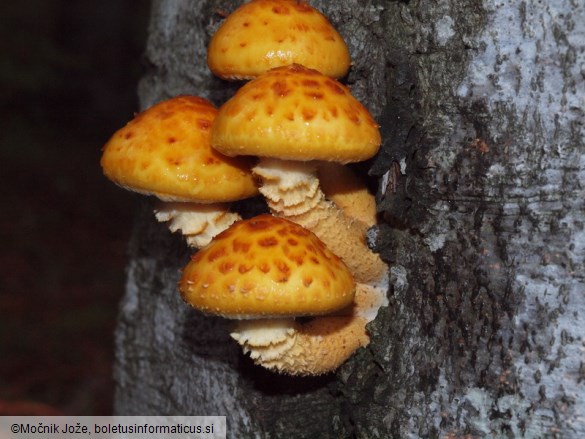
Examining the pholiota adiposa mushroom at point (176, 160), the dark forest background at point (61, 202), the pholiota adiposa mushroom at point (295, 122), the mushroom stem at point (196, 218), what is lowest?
the dark forest background at point (61, 202)

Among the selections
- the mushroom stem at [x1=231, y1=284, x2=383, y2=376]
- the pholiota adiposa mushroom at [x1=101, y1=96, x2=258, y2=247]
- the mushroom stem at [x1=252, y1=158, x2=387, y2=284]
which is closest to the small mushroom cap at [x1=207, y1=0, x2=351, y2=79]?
the pholiota adiposa mushroom at [x1=101, y1=96, x2=258, y2=247]

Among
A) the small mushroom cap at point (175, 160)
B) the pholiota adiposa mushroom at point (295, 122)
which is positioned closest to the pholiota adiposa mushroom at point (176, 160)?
the small mushroom cap at point (175, 160)

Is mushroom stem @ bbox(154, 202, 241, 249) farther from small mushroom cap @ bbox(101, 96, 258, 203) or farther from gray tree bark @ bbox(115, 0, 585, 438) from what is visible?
gray tree bark @ bbox(115, 0, 585, 438)

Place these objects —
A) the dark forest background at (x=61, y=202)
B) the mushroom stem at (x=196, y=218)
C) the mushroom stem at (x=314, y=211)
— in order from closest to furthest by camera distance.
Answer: the mushroom stem at (x=314, y=211)
the mushroom stem at (x=196, y=218)
the dark forest background at (x=61, y=202)

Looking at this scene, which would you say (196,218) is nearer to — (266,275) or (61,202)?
A: (266,275)

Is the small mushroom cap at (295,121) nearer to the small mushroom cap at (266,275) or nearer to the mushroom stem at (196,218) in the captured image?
the small mushroom cap at (266,275)

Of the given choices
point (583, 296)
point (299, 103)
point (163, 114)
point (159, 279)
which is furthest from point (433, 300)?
point (159, 279)

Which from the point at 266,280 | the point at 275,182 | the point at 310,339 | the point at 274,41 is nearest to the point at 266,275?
the point at 266,280
